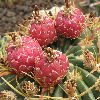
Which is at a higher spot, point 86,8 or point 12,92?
point 86,8

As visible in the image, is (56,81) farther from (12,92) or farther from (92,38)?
(92,38)

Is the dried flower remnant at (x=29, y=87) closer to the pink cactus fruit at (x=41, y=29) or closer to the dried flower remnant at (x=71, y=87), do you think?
the dried flower remnant at (x=71, y=87)

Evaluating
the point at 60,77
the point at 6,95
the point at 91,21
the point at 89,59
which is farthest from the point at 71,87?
the point at 91,21

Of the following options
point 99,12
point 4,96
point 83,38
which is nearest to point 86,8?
point 99,12

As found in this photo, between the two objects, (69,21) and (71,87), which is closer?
(71,87)

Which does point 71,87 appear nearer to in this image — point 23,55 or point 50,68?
point 50,68

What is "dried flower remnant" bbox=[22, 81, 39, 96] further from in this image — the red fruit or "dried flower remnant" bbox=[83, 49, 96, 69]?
"dried flower remnant" bbox=[83, 49, 96, 69]
